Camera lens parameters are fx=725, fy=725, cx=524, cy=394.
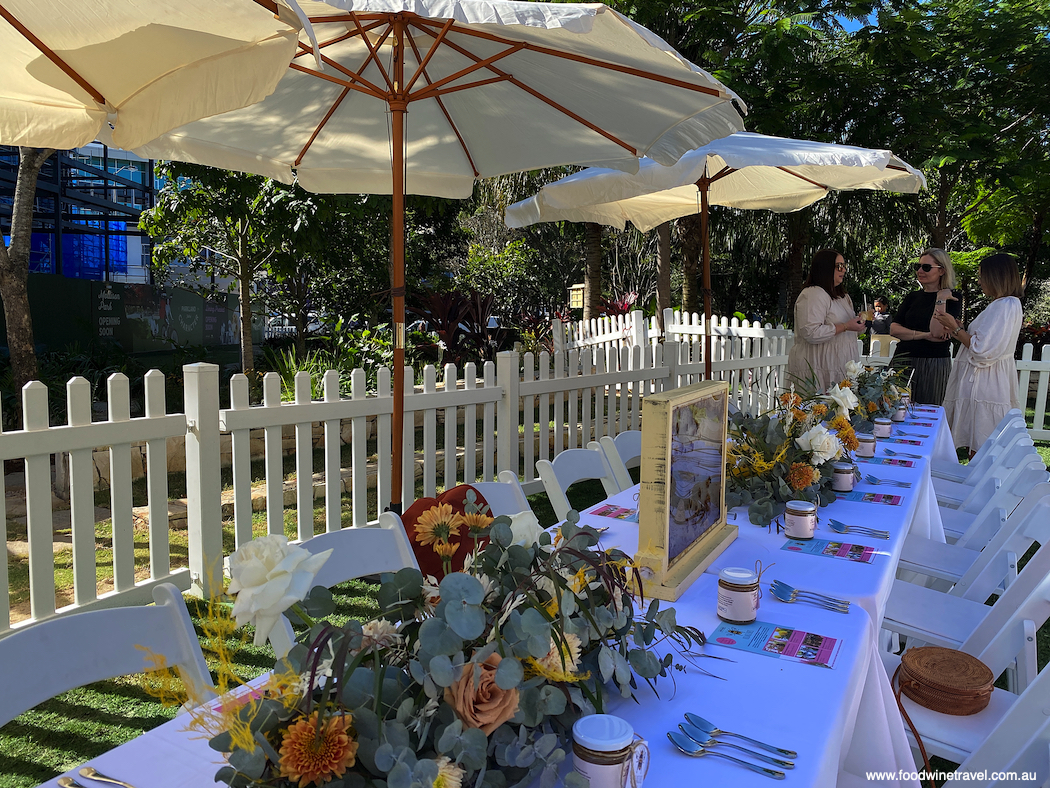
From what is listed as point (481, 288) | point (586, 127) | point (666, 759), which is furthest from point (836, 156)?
point (481, 288)

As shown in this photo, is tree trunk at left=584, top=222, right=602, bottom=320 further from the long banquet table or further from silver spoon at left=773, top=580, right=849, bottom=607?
silver spoon at left=773, top=580, right=849, bottom=607

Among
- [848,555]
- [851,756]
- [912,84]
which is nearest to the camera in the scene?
[851,756]

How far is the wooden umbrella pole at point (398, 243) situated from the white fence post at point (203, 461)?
862 millimetres

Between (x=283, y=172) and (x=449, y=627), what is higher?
(x=283, y=172)

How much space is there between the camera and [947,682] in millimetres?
1844

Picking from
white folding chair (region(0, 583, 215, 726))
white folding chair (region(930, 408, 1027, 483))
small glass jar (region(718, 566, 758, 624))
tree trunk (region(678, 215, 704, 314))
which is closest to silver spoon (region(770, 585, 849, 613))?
small glass jar (region(718, 566, 758, 624))

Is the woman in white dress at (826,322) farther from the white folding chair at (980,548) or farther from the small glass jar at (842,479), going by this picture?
the small glass jar at (842,479)

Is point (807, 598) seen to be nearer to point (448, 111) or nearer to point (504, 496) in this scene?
point (504, 496)

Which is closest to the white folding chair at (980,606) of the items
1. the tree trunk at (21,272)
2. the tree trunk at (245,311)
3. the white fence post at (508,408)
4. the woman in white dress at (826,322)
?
the woman in white dress at (826,322)

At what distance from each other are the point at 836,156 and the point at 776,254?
14247 millimetres

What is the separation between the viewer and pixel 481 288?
19188mm

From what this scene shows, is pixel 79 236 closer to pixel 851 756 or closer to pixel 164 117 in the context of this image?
pixel 164 117

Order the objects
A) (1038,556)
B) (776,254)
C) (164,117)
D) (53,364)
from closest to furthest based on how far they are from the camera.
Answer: (1038,556) < (164,117) < (53,364) < (776,254)

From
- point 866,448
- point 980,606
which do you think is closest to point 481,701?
point 980,606
